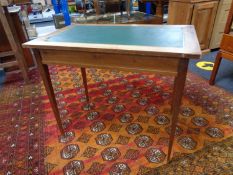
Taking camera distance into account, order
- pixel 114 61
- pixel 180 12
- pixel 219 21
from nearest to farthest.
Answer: pixel 114 61 < pixel 180 12 < pixel 219 21

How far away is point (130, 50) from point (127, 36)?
9.8 inches

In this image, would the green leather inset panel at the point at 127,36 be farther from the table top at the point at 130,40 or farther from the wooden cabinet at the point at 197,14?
the wooden cabinet at the point at 197,14

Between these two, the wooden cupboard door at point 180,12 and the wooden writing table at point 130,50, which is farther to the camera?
the wooden cupboard door at point 180,12

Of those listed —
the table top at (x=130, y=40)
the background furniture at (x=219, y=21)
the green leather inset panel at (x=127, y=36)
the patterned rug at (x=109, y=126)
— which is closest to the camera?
the table top at (x=130, y=40)

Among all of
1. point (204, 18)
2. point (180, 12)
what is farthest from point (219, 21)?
point (180, 12)

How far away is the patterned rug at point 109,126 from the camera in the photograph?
47.9 inches

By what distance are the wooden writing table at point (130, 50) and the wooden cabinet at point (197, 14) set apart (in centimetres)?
151

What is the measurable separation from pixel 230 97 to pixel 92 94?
56.3 inches

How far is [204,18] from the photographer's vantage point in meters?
2.54

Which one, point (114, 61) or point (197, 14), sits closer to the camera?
point (114, 61)

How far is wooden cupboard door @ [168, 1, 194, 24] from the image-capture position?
7.95 feet

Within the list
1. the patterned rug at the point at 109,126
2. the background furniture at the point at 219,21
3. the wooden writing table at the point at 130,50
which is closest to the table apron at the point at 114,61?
the wooden writing table at the point at 130,50

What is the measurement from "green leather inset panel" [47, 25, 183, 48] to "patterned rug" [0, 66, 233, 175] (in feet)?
2.53

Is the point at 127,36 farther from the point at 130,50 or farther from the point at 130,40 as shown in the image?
the point at 130,50
